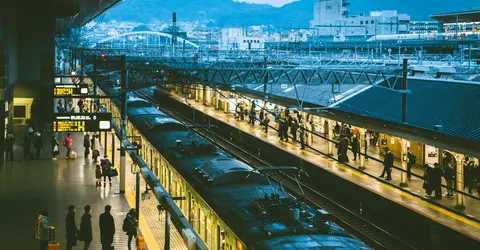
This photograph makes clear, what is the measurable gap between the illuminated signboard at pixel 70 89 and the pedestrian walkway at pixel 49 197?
258 centimetres

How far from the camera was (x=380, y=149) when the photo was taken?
86.7 feet

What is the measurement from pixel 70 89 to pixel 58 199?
880 centimetres

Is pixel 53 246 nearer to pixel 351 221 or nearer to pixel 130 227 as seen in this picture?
pixel 130 227

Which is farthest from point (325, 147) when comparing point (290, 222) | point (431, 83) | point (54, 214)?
point (290, 222)

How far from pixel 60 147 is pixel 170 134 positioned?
1055 centimetres

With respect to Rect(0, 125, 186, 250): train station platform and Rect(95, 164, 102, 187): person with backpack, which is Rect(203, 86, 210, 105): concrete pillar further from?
Rect(95, 164, 102, 187): person with backpack

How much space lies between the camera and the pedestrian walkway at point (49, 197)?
13609 mm

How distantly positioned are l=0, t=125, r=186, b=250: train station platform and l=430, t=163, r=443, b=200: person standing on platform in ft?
25.7

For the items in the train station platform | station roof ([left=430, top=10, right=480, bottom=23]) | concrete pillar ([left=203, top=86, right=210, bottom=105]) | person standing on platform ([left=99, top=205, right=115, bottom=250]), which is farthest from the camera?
station roof ([left=430, top=10, right=480, bottom=23])

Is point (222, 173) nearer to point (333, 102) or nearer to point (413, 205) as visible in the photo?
point (413, 205)

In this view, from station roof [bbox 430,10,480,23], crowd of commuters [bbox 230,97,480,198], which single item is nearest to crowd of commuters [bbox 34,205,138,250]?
crowd of commuters [bbox 230,97,480,198]

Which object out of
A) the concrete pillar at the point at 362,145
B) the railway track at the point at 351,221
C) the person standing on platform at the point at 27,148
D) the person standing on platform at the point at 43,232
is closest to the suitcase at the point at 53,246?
the person standing on platform at the point at 43,232

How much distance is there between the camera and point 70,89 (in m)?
25.0

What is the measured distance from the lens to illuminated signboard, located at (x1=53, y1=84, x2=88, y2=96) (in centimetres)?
2461
